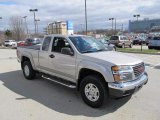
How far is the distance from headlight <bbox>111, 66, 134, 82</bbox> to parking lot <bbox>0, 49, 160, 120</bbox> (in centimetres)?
82

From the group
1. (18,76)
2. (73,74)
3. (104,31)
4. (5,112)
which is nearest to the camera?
(5,112)

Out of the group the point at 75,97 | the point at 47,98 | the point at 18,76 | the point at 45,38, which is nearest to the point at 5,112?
the point at 47,98

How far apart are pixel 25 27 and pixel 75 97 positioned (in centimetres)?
7053

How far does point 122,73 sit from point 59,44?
2665 mm

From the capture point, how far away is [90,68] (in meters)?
5.94

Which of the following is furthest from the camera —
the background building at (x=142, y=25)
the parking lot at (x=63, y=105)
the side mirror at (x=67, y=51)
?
the background building at (x=142, y=25)

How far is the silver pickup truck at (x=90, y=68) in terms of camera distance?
552 centimetres

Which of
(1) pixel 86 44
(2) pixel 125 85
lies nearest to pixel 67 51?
(1) pixel 86 44

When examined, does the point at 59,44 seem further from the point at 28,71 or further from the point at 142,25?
the point at 142,25

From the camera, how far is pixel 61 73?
7.03 meters

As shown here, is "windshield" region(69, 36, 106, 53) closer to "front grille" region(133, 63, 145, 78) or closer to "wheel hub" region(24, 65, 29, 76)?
"front grille" region(133, 63, 145, 78)

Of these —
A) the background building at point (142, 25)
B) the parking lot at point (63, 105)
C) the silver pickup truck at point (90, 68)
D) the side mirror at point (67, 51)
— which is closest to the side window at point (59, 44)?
the silver pickup truck at point (90, 68)

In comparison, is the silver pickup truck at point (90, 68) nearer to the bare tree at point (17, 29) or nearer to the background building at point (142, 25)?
the bare tree at point (17, 29)

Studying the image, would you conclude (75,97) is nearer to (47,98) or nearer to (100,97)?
(47,98)
